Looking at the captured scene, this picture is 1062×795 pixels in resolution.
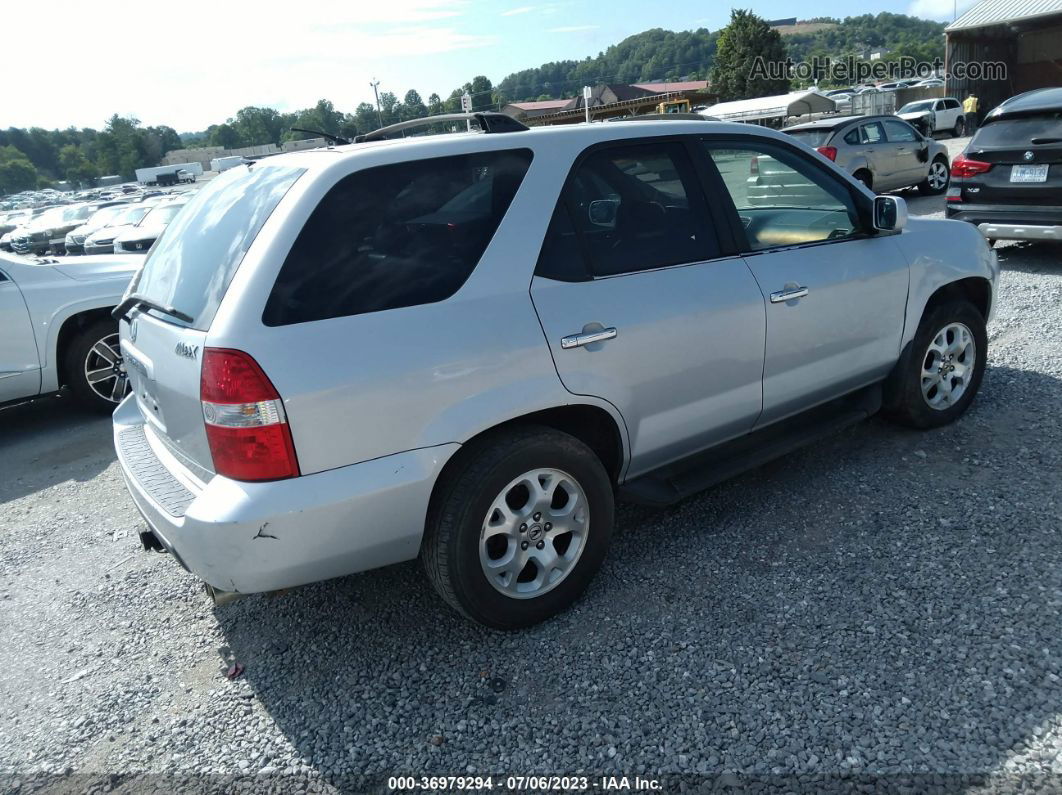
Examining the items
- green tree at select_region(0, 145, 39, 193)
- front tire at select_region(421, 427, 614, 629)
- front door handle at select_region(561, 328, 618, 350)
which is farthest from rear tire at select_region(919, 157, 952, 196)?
green tree at select_region(0, 145, 39, 193)

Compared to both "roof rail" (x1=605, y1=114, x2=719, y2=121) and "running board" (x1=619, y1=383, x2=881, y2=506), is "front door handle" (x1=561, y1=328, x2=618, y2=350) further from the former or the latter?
"roof rail" (x1=605, y1=114, x2=719, y2=121)

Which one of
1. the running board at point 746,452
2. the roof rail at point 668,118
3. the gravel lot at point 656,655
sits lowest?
the gravel lot at point 656,655

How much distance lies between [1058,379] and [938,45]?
140 meters

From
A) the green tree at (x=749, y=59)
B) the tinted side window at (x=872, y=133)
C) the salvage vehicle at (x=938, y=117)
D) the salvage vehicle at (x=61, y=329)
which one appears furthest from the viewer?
the green tree at (x=749, y=59)

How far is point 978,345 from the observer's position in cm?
466

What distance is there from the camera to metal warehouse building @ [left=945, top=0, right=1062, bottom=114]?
1173 inches

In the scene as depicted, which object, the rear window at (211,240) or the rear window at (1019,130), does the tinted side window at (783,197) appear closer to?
the rear window at (211,240)

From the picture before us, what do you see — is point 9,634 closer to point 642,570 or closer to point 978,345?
point 642,570

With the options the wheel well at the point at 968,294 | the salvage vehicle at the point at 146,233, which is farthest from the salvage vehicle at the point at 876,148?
the salvage vehicle at the point at 146,233

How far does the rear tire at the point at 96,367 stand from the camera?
6387mm

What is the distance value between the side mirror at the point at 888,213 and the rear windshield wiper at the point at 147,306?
3.28 m

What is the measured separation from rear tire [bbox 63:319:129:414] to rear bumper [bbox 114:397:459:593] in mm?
4255

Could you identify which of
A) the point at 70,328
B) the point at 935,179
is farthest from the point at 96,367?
the point at 935,179

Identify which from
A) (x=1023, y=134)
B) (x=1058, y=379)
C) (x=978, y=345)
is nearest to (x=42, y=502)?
(x=978, y=345)
